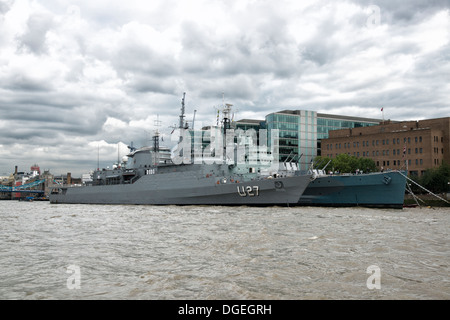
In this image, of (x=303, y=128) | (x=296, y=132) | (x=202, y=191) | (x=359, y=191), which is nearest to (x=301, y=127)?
(x=303, y=128)

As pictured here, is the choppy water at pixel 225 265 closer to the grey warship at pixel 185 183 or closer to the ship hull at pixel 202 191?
the ship hull at pixel 202 191

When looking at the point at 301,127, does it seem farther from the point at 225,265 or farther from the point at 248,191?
the point at 225,265

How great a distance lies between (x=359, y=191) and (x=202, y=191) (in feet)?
47.8

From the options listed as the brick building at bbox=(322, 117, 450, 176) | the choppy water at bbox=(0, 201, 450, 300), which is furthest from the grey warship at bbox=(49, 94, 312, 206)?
the brick building at bbox=(322, 117, 450, 176)

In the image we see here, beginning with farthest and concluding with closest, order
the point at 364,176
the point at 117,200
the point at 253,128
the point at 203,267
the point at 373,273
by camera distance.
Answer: the point at 253,128
the point at 117,200
the point at 364,176
the point at 203,267
the point at 373,273

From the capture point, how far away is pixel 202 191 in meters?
34.2

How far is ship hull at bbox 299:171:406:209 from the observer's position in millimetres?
31984

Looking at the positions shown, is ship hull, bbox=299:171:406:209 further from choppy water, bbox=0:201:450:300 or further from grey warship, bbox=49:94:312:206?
choppy water, bbox=0:201:450:300

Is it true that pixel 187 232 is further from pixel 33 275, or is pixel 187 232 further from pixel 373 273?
pixel 373 273

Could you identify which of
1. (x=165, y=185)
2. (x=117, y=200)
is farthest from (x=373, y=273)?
(x=117, y=200)

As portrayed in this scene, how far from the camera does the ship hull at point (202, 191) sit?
31016 mm

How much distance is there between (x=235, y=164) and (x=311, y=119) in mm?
45381

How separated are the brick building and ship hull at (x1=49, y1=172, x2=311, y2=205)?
2887cm

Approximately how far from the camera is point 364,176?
33438mm
